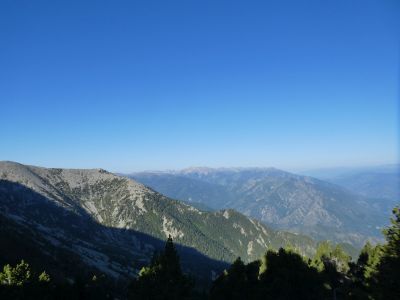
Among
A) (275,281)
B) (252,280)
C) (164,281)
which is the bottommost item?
(252,280)

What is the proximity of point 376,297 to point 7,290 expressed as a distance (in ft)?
146

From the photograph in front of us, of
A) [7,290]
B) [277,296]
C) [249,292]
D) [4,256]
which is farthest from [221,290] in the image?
[4,256]

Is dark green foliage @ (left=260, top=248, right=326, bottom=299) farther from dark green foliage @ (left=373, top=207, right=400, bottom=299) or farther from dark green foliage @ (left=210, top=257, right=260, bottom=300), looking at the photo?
dark green foliage @ (left=373, top=207, right=400, bottom=299)

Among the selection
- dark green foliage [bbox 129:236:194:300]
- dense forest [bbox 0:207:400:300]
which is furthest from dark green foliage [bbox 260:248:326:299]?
dark green foliage [bbox 129:236:194:300]

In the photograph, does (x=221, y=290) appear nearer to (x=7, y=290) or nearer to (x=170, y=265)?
(x=170, y=265)

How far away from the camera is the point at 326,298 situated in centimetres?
6297

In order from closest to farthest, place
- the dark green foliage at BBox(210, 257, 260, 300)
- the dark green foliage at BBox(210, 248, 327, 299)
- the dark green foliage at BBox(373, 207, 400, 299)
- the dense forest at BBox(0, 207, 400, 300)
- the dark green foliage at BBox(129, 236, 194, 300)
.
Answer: the dark green foliage at BBox(373, 207, 400, 299)
the dark green foliage at BBox(129, 236, 194, 300)
the dense forest at BBox(0, 207, 400, 300)
the dark green foliage at BBox(210, 257, 260, 300)
the dark green foliage at BBox(210, 248, 327, 299)

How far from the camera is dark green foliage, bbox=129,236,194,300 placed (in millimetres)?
40094

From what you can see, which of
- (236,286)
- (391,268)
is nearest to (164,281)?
(236,286)

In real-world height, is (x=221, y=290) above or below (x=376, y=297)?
below

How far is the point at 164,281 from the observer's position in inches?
1599

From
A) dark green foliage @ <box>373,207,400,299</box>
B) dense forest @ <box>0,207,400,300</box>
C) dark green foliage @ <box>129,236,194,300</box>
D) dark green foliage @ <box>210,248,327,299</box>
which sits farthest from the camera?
dark green foliage @ <box>210,248,327,299</box>

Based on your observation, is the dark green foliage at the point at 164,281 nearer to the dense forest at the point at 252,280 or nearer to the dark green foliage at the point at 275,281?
the dense forest at the point at 252,280

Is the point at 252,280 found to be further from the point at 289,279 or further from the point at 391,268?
the point at 391,268
